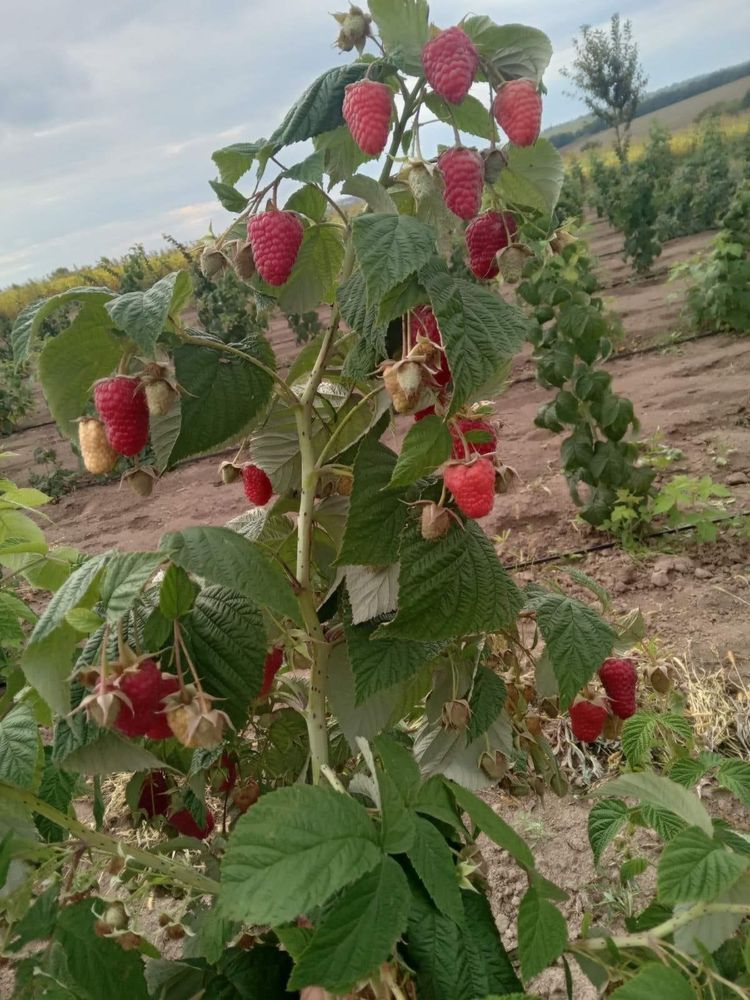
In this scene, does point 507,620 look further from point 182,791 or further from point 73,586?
point 182,791

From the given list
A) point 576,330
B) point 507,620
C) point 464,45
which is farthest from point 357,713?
point 576,330

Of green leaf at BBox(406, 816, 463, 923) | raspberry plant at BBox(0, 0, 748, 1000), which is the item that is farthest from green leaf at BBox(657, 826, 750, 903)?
green leaf at BBox(406, 816, 463, 923)

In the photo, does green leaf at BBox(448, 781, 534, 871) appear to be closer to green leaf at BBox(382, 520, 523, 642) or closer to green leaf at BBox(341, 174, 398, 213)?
green leaf at BBox(382, 520, 523, 642)

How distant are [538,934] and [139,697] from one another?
1.12ft

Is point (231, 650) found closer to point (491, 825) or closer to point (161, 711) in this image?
point (161, 711)

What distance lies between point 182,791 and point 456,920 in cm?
48

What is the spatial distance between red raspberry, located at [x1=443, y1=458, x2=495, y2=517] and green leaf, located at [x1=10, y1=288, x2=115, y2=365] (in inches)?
12.9

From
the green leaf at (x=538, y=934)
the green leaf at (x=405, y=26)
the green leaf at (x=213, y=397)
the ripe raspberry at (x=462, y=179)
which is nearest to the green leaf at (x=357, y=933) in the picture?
the green leaf at (x=538, y=934)

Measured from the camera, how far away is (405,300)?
608 mm

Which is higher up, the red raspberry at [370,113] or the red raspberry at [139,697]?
the red raspberry at [370,113]

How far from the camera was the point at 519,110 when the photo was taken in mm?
637

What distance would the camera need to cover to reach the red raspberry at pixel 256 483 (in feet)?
2.85

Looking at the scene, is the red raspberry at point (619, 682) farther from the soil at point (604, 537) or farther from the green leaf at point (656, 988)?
the green leaf at point (656, 988)

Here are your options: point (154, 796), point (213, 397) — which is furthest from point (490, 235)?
point (154, 796)
